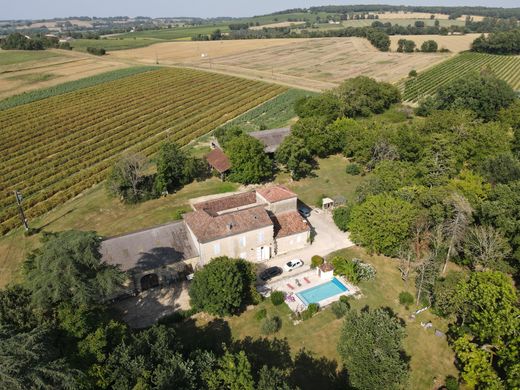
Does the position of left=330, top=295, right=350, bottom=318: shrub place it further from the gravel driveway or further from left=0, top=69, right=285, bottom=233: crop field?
left=0, top=69, right=285, bottom=233: crop field

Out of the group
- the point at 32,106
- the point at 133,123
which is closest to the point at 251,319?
the point at 133,123

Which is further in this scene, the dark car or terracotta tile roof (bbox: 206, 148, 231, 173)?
terracotta tile roof (bbox: 206, 148, 231, 173)

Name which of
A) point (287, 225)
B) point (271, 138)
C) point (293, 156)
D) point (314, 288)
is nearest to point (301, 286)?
point (314, 288)

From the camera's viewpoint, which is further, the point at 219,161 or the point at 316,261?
the point at 219,161

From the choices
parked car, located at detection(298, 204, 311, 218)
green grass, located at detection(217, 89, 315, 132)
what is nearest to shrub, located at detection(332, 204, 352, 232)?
parked car, located at detection(298, 204, 311, 218)

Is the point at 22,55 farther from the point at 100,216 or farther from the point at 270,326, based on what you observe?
the point at 270,326

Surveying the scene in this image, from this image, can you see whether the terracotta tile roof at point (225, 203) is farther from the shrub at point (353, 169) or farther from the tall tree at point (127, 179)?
the shrub at point (353, 169)

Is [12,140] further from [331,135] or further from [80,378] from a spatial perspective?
[80,378]

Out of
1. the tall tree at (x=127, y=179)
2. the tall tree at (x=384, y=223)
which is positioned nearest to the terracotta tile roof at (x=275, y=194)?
the tall tree at (x=384, y=223)
